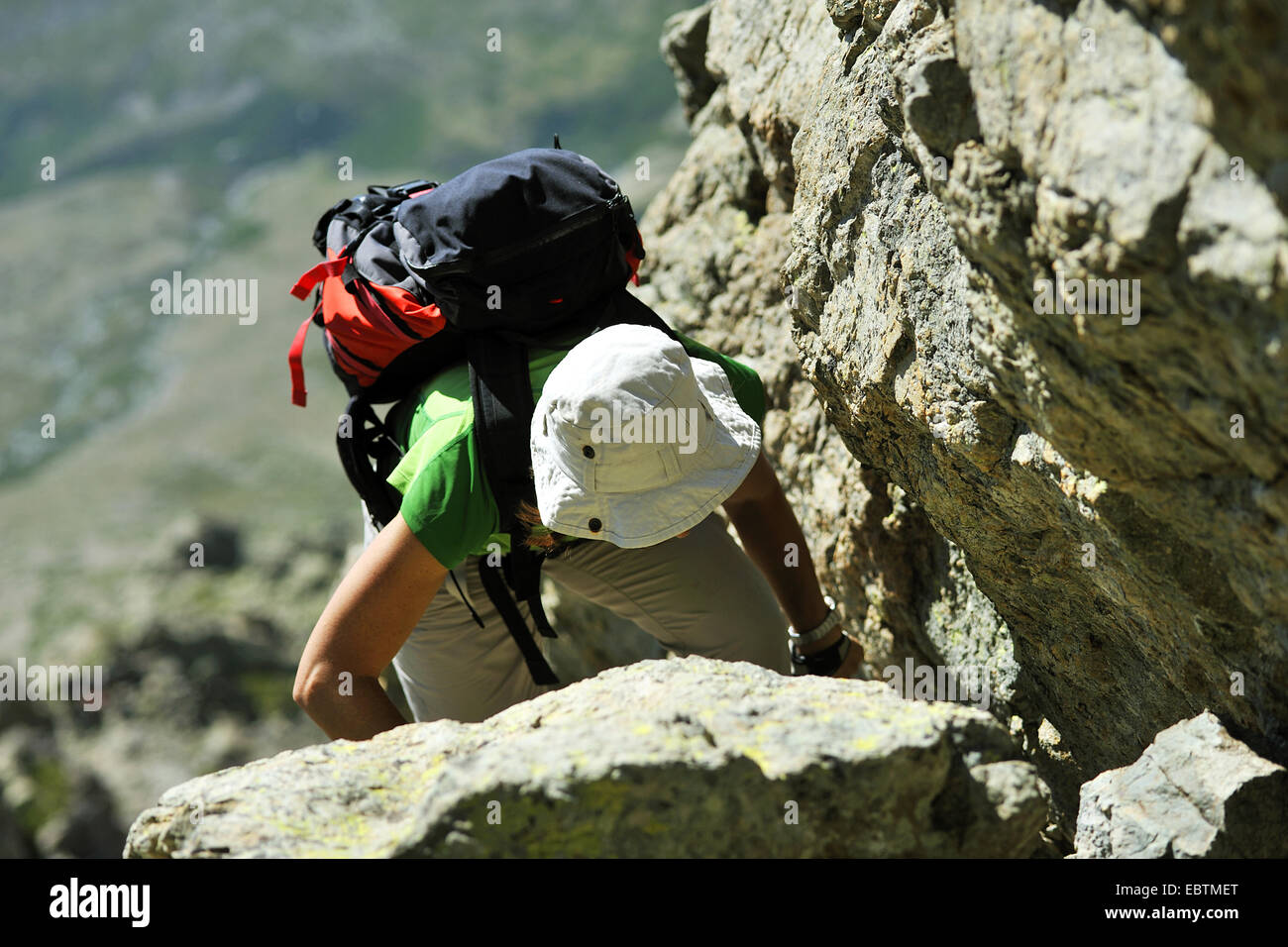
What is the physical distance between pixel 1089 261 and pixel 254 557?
25517 millimetres

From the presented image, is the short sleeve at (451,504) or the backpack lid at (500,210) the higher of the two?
the backpack lid at (500,210)

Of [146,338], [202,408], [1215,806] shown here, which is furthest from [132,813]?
[146,338]

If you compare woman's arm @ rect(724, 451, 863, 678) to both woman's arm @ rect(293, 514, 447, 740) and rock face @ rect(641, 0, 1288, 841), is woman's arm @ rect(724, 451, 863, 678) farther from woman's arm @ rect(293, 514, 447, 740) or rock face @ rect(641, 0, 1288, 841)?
woman's arm @ rect(293, 514, 447, 740)

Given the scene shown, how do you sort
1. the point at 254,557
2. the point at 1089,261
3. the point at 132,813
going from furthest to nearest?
1. the point at 254,557
2. the point at 132,813
3. the point at 1089,261

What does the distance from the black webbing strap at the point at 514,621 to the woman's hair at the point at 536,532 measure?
35 cm

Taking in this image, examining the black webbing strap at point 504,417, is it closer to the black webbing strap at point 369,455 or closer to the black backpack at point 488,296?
the black backpack at point 488,296

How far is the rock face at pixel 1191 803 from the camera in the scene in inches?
141

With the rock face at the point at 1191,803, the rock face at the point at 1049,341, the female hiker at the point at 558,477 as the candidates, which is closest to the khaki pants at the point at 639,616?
the female hiker at the point at 558,477

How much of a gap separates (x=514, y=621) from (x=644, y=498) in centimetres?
165

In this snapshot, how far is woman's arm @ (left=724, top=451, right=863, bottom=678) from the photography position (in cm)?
612

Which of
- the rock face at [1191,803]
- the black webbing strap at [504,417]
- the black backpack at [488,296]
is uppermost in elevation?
the black backpack at [488,296]

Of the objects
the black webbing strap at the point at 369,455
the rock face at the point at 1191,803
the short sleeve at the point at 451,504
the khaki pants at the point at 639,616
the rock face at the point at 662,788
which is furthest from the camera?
the khaki pants at the point at 639,616

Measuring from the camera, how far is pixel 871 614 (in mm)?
6613
